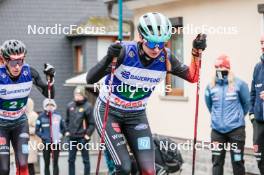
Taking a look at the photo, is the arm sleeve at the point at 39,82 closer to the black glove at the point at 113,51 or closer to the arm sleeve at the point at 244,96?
the black glove at the point at 113,51

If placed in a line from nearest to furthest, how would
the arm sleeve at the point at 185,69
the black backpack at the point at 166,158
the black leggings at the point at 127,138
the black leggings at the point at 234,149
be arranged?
the black leggings at the point at 127,138, the arm sleeve at the point at 185,69, the black leggings at the point at 234,149, the black backpack at the point at 166,158

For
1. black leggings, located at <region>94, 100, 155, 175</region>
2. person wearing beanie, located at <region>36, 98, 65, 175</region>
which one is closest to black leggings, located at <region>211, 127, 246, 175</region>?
black leggings, located at <region>94, 100, 155, 175</region>

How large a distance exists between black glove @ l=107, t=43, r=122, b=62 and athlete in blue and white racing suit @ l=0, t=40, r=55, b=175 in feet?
6.41

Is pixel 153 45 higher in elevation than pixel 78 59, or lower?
higher

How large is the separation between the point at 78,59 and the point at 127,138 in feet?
75.2

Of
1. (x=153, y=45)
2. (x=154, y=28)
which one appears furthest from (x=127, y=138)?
(x=154, y=28)

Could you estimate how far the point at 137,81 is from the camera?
6.86m

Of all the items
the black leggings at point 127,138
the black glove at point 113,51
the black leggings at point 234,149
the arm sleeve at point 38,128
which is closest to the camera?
the black glove at point 113,51

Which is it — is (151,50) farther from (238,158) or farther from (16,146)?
(238,158)

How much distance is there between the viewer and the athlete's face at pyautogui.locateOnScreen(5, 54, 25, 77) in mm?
7991

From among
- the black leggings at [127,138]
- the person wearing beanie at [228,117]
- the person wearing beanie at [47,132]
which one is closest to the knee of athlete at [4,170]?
the black leggings at [127,138]

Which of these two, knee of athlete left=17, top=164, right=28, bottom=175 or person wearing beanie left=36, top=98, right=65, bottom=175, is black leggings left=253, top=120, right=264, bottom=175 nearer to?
knee of athlete left=17, top=164, right=28, bottom=175

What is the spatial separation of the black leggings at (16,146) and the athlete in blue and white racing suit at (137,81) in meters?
1.56

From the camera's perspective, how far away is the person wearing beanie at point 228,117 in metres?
10.1
